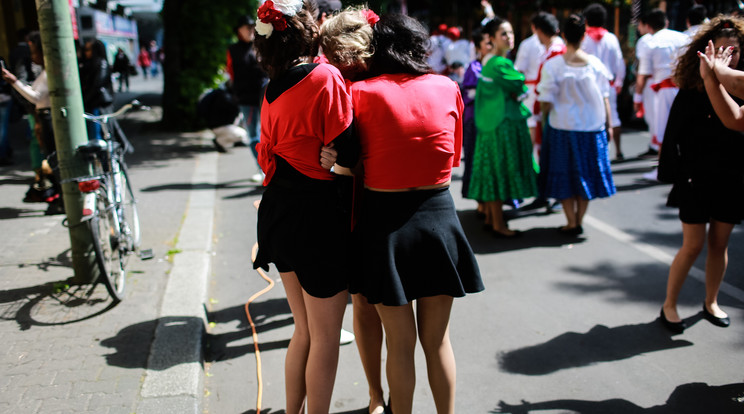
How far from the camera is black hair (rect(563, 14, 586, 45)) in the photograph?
5.45 m

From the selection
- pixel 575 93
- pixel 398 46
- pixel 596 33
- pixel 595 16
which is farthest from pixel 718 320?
pixel 596 33

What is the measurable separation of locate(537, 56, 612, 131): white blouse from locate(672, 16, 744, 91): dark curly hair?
196 cm

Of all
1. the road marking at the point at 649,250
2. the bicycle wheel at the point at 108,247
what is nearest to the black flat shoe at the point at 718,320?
the road marking at the point at 649,250

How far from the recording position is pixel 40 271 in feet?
15.7

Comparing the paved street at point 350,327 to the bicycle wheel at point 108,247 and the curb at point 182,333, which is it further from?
the bicycle wheel at point 108,247

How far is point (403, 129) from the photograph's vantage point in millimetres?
2451

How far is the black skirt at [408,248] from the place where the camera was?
8.18 ft

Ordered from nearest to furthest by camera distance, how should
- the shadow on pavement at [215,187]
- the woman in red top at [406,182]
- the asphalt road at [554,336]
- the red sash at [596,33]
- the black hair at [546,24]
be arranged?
the woman in red top at [406,182]
the asphalt road at [554,336]
the black hair at [546,24]
the shadow on pavement at [215,187]
the red sash at [596,33]

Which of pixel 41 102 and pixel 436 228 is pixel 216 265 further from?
pixel 436 228

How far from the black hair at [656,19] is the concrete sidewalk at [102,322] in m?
5.86

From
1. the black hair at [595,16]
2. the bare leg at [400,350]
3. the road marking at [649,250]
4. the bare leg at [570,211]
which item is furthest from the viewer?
the black hair at [595,16]

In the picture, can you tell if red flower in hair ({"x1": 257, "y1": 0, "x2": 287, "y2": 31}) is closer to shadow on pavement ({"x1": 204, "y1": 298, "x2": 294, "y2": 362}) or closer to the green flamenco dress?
shadow on pavement ({"x1": 204, "y1": 298, "x2": 294, "y2": 362})

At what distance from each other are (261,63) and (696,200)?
8.88ft

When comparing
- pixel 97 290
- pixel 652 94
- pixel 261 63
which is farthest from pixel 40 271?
pixel 652 94
